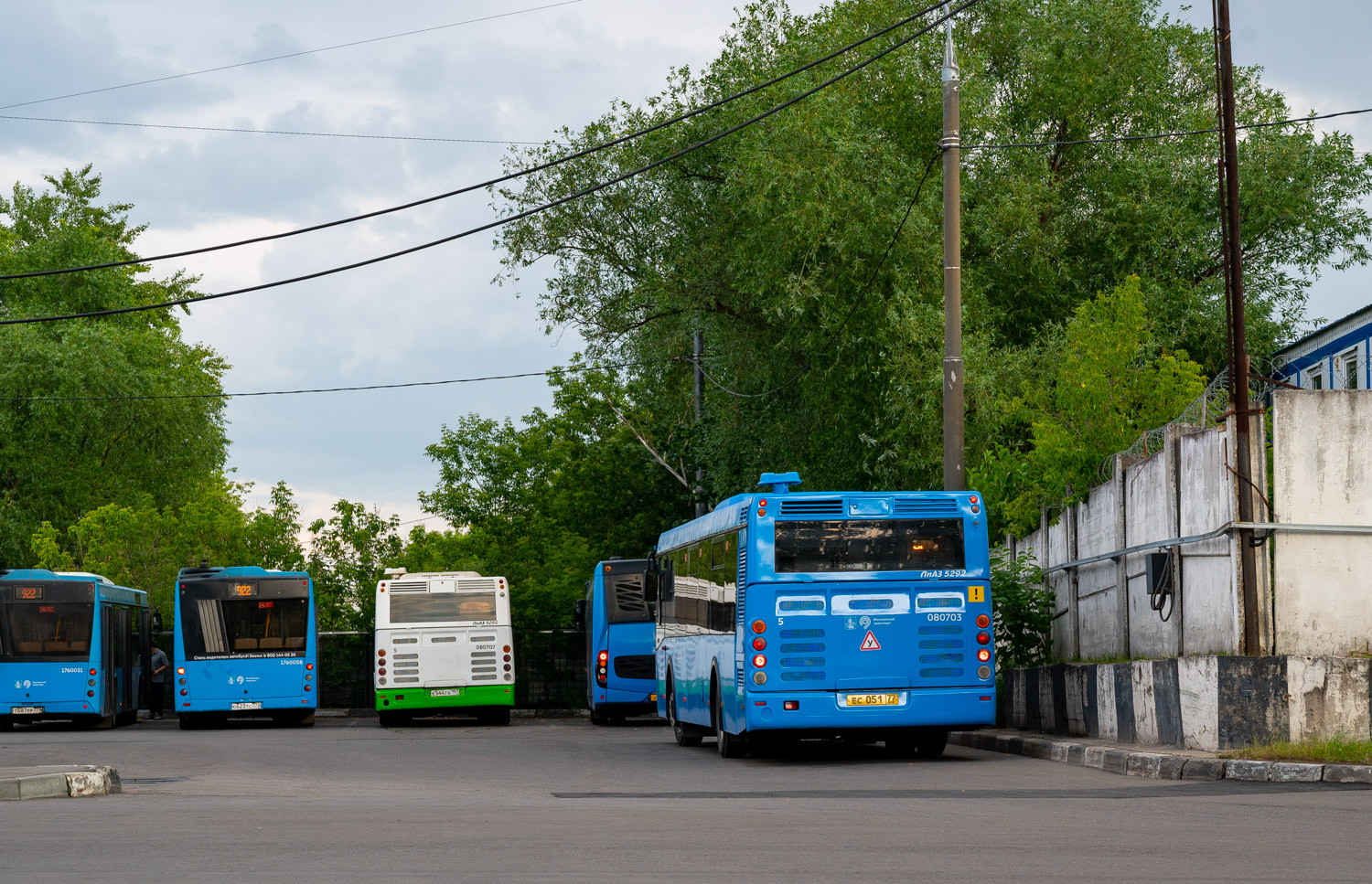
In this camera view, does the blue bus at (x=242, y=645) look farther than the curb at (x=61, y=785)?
Yes

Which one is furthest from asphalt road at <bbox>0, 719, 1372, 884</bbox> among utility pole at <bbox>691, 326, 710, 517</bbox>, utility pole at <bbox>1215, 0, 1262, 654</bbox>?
utility pole at <bbox>691, 326, 710, 517</bbox>

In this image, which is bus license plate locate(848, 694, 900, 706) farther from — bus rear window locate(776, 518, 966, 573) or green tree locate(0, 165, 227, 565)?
green tree locate(0, 165, 227, 565)

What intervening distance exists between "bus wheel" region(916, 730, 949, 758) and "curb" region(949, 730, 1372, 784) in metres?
0.98

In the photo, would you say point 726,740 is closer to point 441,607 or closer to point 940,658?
point 940,658

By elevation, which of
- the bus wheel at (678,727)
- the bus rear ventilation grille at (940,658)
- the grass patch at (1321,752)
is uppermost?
the bus rear ventilation grille at (940,658)

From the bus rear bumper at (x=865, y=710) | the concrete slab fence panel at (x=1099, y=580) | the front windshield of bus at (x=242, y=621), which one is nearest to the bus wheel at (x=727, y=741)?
the bus rear bumper at (x=865, y=710)

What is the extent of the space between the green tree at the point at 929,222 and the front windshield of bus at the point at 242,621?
9.83 metres

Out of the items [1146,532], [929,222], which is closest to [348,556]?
[929,222]

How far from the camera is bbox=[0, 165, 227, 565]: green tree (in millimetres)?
54906

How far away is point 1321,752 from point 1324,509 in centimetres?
270

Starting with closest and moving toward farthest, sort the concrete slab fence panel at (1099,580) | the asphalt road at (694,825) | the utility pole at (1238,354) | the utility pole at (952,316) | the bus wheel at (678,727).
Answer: the asphalt road at (694,825), the utility pole at (1238,354), the concrete slab fence panel at (1099,580), the utility pole at (952,316), the bus wheel at (678,727)

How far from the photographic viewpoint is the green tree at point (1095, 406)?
21094 mm

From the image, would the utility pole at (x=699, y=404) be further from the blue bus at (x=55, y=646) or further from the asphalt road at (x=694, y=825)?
the asphalt road at (x=694, y=825)

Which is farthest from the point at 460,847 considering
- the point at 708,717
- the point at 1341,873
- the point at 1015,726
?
the point at 1015,726
